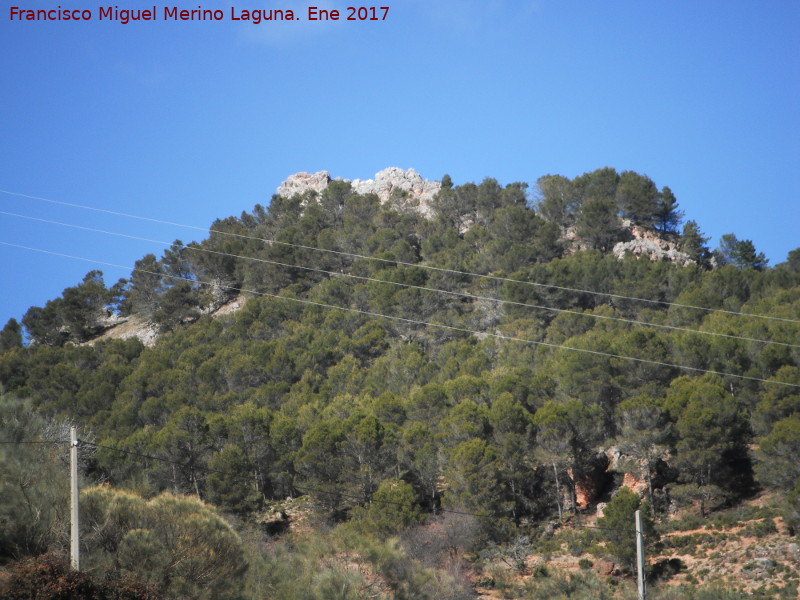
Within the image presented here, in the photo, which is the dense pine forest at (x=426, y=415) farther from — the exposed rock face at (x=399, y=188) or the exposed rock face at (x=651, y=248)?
the exposed rock face at (x=399, y=188)

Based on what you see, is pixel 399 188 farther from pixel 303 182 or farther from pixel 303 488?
pixel 303 488

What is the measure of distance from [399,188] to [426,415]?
1561 inches

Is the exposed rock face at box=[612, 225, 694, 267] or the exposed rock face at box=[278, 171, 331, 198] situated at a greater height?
the exposed rock face at box=[278, 171, 331, 198]

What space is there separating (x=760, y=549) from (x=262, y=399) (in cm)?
2378

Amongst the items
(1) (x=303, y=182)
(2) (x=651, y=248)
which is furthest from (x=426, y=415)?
(1) (x=303, y=182)

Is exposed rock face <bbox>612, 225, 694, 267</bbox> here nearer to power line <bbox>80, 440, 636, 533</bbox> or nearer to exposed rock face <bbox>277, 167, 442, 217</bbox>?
exposed rock face <bbox>277, 167, 442, 217</bbox>

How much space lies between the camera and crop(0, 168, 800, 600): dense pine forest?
19.4m

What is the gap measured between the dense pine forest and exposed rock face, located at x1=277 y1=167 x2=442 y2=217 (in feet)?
20.4

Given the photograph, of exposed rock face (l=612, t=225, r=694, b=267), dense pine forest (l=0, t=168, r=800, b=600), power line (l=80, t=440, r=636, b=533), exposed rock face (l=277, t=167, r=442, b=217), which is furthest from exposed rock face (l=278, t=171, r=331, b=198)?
power line (l=80, t=440, r=636, b=533)

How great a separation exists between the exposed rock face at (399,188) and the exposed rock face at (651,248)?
662 inches

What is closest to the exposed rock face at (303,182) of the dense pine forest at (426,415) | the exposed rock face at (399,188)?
the exposed rock face at (399,188)

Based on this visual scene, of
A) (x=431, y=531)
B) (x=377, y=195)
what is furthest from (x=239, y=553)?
(x=377, y=195)

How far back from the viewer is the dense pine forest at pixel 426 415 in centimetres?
1941

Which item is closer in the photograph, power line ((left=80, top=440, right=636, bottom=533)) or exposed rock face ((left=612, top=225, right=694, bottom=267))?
power line ((left=80, top=440, right=636, bottom=533))
